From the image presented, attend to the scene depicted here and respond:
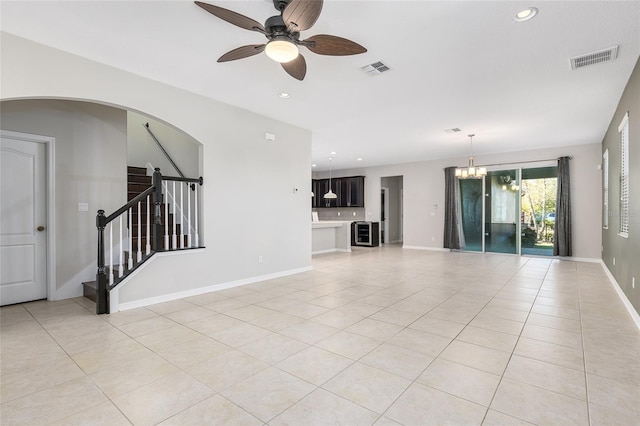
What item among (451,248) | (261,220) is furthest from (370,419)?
(451,248)

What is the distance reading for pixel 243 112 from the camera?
5.04 metres

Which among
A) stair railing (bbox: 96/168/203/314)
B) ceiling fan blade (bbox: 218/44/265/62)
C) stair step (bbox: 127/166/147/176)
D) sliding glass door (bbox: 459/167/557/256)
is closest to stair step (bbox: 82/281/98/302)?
stair railing (bbox: 96/168/203/314)

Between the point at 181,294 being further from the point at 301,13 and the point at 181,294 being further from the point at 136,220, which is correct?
the point at 301,13

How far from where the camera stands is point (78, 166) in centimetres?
443

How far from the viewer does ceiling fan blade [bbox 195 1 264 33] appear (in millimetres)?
2170

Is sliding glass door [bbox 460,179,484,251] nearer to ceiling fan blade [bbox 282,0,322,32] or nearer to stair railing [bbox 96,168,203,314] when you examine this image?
stair railing [bbox 96,168,203,314]

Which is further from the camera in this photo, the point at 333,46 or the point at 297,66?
the point at 297,66

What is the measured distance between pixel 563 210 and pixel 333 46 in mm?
7880

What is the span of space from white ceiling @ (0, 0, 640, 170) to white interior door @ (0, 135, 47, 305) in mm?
1820

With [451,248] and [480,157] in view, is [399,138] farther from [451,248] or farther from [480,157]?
[451,248]

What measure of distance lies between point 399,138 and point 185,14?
5.33 metres

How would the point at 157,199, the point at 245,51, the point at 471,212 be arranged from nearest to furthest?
the point at 245,51 < the point at 157,199 < the point at 471,212

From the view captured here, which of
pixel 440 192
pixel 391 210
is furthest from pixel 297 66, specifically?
pixel 391 210

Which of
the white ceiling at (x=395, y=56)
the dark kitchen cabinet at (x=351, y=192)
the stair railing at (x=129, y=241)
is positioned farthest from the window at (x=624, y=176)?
the dark kitchen cabinet at (x=351, y=192)
